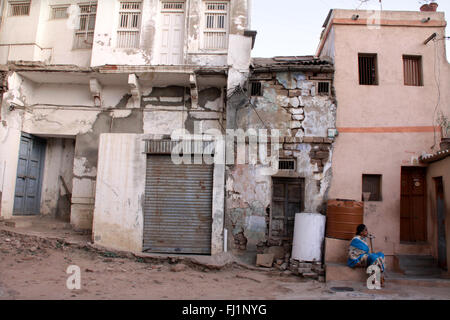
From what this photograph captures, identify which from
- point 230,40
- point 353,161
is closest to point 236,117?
point 230,40

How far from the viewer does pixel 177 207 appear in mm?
8898

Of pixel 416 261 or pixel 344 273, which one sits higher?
pixel 416 261

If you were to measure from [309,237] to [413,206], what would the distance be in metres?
2.99

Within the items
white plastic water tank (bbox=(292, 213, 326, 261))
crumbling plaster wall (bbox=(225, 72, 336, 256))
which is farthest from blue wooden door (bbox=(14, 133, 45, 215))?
white plastic water tank (bbox=(292, 213, 326, 261))

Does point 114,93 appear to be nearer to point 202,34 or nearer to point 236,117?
point 202,34

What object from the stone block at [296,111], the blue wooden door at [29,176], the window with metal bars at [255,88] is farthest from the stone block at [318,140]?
the blue wooden door at [29,176]

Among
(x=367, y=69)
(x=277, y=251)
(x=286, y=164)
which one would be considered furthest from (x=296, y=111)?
(x=277, y=251)

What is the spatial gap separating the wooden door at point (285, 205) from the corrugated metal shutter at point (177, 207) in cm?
167

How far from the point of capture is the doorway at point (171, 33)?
33.2 ft

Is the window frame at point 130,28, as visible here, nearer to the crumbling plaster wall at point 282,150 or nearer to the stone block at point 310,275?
the crumbling plaster wall at point 282,150

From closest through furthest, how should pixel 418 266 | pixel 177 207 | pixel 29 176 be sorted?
pixel 418 266 → pixel 177 207 → pixel 29 176

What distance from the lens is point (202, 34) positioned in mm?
10109

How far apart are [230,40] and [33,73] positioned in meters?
5.65

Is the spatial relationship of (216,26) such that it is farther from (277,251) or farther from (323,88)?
(277,251)
